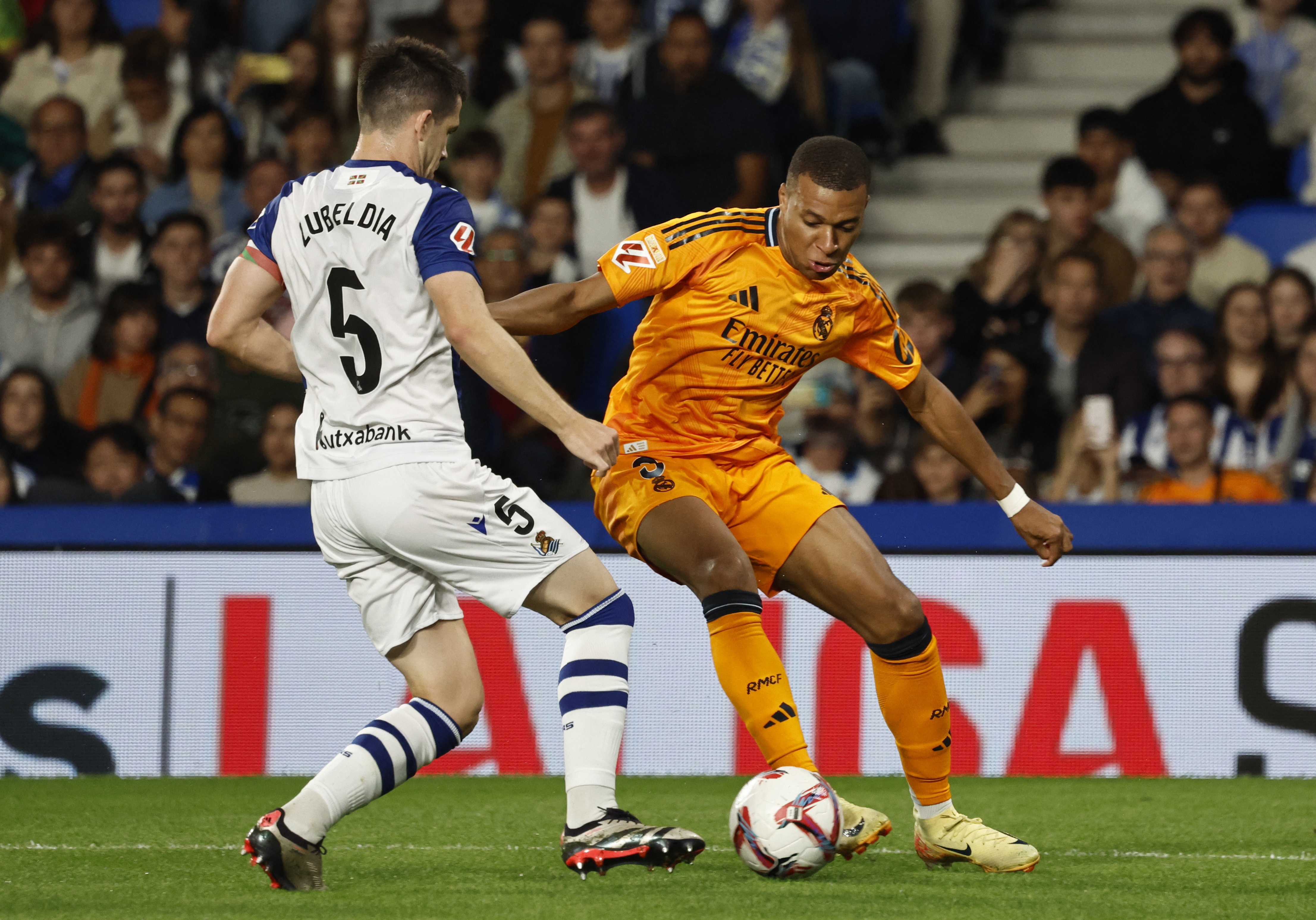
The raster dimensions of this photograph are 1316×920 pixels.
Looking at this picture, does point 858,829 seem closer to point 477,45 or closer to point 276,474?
point 276,474

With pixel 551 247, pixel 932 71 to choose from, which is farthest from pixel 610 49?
pixel 932 71

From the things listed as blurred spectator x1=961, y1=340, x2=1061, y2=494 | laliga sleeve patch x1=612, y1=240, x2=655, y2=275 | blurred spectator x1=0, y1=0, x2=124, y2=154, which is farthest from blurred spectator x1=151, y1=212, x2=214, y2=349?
laliga sleeve patch x1=612, y1=240, x2=655, y2=275

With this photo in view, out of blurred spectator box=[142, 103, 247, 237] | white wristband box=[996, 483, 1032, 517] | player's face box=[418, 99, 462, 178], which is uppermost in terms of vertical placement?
blurred spectator box=[142, 103, 247, 237]

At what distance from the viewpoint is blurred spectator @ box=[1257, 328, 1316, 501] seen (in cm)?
802

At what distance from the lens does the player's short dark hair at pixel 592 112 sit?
9445 mm

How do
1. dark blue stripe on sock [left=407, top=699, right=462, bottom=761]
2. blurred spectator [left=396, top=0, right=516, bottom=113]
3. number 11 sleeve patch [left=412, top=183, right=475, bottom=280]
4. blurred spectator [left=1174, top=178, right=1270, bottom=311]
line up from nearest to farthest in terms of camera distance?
number 11 sleeve patch [left=412, top=183, right=475, bottom=280]
dark blue stripe on sock [left=407, top=699, right=462, bottom=761]
blurred spectator [left=1174, top=178, right=1270, bottom=311]
blurred spectator [left=396, top=0, right=516, bottom=113]

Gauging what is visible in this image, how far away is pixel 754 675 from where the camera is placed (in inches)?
182

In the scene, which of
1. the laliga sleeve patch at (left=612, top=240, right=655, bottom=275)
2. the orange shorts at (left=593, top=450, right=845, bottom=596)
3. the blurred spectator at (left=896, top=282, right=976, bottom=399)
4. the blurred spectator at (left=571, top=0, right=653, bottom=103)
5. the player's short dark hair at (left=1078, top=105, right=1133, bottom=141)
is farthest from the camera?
the blurred spectator at (left=571, top=0, right=653, bottom=103)

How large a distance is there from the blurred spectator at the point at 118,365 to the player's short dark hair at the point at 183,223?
392 millimetres

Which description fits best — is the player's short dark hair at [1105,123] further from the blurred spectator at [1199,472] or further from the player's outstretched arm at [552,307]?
the player's outstretched arm at [552,307]

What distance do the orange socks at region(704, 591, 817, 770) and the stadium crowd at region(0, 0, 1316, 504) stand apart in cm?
332

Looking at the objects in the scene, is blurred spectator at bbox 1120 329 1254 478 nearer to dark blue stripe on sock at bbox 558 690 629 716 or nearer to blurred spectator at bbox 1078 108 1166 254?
blurred spectator at bbox 1078 108 1166 254

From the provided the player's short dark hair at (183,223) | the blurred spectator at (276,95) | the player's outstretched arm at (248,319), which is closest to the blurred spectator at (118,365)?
the player's short dark hair at (183,223)

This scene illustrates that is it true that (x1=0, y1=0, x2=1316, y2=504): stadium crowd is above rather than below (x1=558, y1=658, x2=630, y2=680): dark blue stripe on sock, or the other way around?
above
